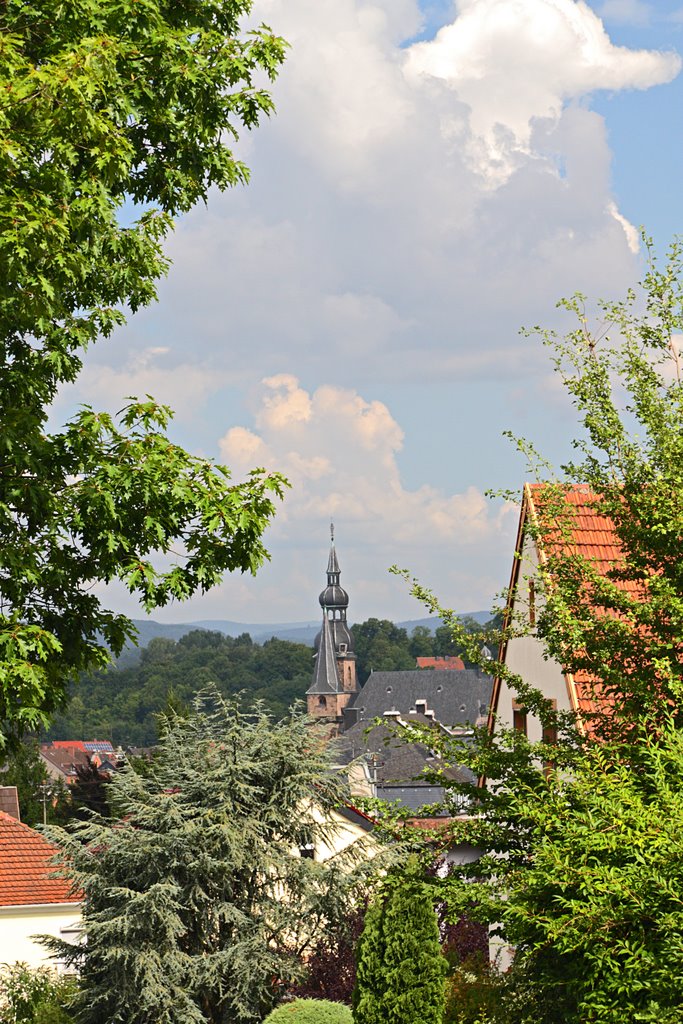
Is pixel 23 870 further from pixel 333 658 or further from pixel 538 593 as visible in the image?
pixel 333 658

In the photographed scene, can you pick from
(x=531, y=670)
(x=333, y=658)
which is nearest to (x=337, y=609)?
(x=333, y=658)

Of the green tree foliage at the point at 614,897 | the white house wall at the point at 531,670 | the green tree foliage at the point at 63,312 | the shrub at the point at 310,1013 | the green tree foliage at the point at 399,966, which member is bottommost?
the shrub at the point at 310,1013

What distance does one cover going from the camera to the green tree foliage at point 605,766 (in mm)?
6887

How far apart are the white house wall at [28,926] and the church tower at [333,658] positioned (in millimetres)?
105987

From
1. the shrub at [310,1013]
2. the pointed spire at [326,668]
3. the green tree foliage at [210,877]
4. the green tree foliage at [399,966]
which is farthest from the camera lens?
the pointed spire at [326,668]

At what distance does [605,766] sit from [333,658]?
13440 cm

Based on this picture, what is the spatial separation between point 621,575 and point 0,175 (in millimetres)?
5903

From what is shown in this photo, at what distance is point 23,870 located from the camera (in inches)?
1173

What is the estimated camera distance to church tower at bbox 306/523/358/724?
459 ft

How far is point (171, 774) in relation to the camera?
18.6 m

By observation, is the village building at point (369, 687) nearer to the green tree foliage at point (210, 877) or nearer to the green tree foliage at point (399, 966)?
the green tree foliage at point (210, 877)

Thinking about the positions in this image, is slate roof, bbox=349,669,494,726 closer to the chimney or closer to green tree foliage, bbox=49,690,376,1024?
the chimney

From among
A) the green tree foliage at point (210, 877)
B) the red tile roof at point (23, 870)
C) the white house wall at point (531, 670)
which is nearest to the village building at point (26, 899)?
the red tile roof at point (23, 870)

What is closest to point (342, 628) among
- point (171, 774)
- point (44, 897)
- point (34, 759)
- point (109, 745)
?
point (109, 745)
